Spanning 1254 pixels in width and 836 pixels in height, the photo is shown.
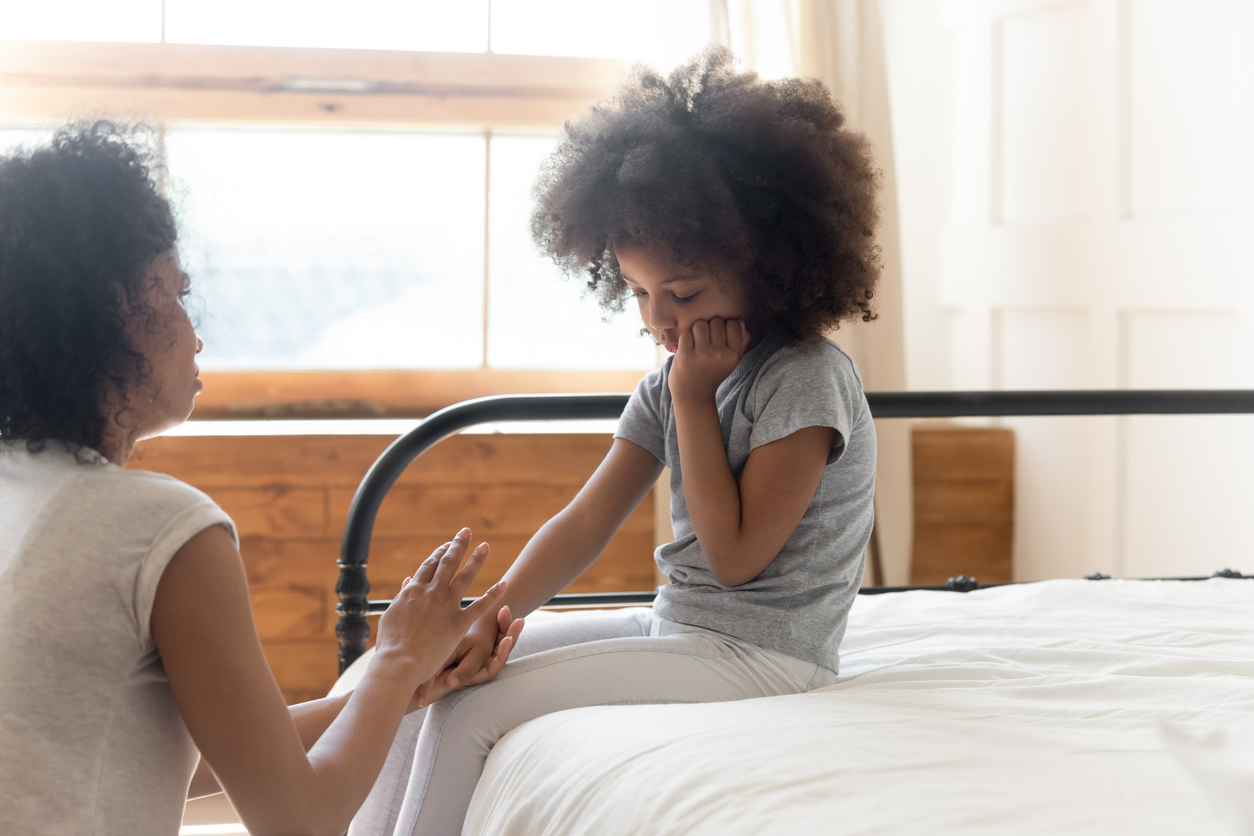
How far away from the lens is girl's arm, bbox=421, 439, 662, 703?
1.12 m

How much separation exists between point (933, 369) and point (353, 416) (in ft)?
A: 4.78

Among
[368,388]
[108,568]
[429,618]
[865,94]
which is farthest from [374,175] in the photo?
[108,568]

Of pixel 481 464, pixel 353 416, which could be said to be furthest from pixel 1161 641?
pixel 353 416

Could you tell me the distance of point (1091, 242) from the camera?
2.21 metres

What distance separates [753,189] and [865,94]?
4.73 feet

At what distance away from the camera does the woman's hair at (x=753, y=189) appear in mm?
1035

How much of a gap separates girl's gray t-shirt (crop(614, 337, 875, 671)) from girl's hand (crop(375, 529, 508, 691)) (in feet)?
0.79

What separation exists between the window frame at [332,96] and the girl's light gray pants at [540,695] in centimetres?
153

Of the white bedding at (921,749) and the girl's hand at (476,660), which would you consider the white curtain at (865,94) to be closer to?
the white bedding at (921,749)

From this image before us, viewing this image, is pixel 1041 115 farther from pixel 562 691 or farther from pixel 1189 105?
pixel 562 691

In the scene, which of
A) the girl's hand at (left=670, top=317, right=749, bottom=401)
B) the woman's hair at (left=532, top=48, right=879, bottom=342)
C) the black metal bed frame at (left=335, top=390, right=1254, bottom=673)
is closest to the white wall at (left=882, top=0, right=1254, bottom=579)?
the black metal bed frame at (left=335, top=390, right=1254, bottom=673)

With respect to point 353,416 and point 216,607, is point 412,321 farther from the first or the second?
point 216,607

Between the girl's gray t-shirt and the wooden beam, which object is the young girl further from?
the wooden beam

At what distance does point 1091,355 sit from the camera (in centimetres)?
223
